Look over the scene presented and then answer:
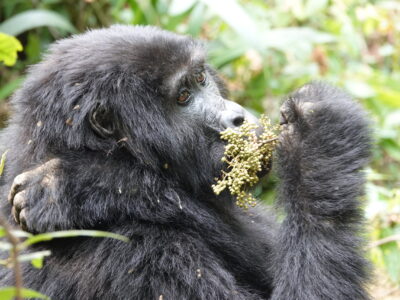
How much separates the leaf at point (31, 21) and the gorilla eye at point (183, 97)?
96.9 inches

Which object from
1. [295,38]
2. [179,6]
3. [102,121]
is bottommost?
[102,121]

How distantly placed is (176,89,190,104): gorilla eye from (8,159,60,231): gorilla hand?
0.66 meters

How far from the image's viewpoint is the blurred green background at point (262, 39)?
503cm

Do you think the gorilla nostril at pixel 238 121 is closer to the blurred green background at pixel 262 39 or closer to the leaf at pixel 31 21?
the blurred green background at pixel 262 39

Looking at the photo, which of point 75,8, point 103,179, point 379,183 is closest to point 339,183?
point 103,179

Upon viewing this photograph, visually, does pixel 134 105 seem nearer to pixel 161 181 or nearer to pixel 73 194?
pixel 161 181

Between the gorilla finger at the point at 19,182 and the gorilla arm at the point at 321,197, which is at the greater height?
the gorilla arm at the point at 321,197

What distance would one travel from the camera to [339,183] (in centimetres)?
271

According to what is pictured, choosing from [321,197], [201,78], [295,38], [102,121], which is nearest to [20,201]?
[102,121]

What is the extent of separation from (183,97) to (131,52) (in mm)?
324

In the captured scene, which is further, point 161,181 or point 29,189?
point 161,181

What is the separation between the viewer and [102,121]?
9.05 ft

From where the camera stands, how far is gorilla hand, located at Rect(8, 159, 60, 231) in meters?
2.55

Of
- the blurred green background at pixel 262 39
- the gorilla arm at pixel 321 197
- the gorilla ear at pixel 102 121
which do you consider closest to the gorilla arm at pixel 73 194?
the gorilla ear at pixel 102 121
